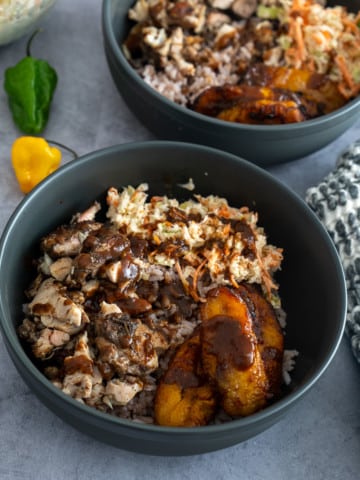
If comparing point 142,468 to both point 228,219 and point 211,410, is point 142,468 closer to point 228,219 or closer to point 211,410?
point 211,410

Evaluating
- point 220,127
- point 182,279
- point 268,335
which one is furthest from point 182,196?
point 268,335

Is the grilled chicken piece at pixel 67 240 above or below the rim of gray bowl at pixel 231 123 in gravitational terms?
below

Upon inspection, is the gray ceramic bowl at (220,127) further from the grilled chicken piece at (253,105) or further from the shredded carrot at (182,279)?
the shredded carrot at (182,279)

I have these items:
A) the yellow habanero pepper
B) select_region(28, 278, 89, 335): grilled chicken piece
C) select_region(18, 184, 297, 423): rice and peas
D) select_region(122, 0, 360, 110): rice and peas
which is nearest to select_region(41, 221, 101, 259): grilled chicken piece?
select_region(18, 184, 297, 423): rice and peas

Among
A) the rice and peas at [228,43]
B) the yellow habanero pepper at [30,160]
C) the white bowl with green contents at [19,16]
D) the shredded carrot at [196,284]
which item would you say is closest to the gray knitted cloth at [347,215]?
the rice and peas at [228,43]

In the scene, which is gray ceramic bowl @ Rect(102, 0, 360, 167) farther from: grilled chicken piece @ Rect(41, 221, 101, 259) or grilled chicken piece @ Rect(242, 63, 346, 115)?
grilled chicken piece @ Rect(41, 221, 101, 259)

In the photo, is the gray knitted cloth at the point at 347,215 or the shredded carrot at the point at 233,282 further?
the gray knitted cloth at the point at 347,215

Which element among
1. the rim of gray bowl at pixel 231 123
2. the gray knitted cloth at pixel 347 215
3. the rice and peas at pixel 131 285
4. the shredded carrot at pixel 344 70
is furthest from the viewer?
the shredded carrot at pixel 344 70
